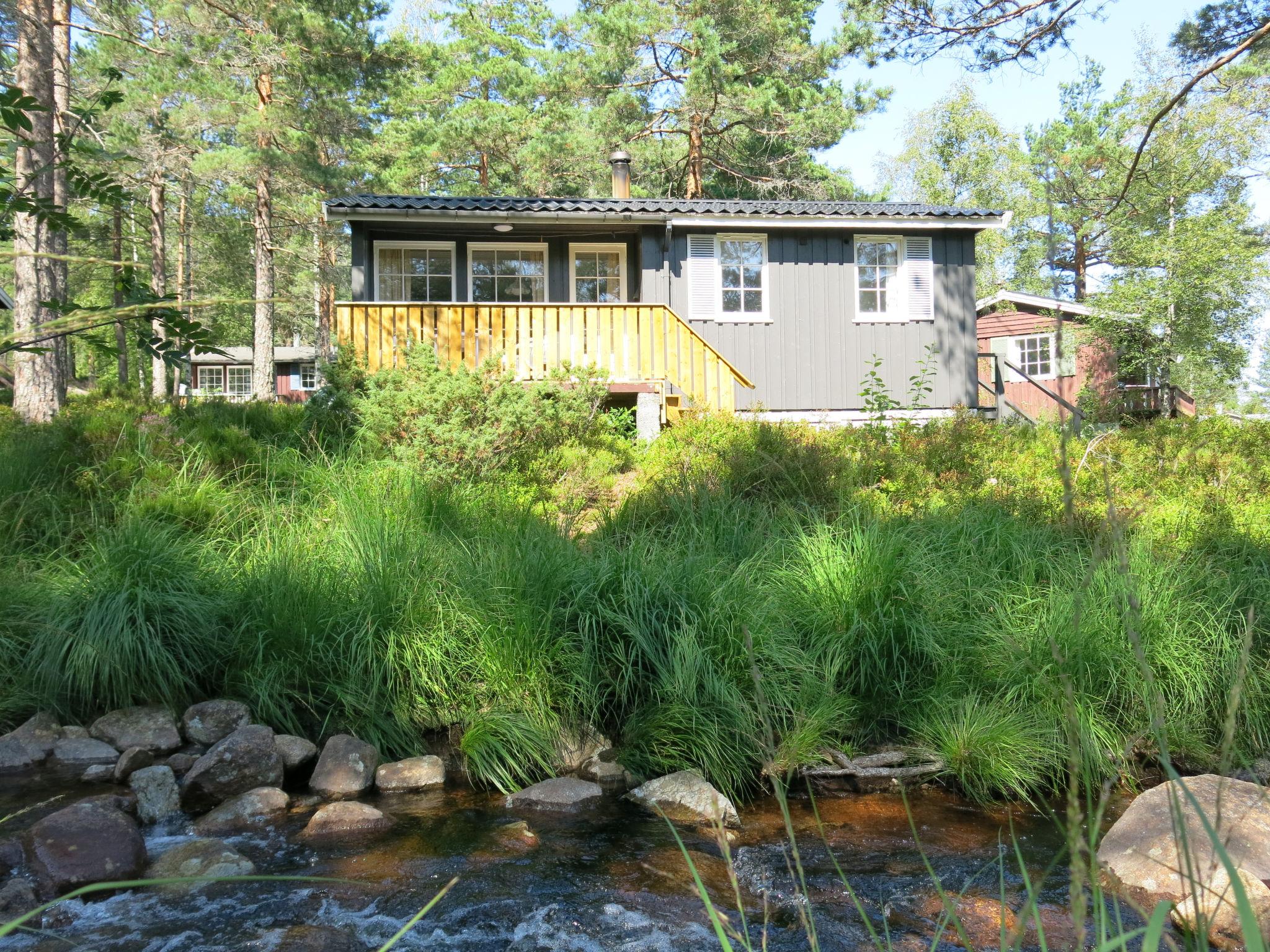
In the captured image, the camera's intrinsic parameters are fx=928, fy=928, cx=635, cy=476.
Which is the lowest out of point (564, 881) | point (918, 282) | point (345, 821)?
point (564, 881)

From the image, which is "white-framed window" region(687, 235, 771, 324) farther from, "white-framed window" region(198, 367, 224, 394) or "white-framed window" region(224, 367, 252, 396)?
"white-framed window" region(198, 367, 224, 394)

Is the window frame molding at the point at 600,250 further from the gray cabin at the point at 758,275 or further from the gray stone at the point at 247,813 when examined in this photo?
the gray stone at the point at 247,813

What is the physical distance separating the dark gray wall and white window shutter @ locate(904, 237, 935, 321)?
0.45 feet

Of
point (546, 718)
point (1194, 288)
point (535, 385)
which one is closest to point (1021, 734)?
point (546, 718)

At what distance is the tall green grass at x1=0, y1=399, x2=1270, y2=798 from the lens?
5.74m

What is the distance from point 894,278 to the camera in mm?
16531

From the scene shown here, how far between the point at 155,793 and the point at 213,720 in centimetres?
69

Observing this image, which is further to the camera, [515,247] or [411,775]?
[515,247]

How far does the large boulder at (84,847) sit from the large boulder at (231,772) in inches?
26.4

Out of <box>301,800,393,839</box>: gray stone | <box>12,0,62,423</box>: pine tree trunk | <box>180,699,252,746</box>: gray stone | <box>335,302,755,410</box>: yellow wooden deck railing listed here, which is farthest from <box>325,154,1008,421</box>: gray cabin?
<box>301,800,393,839</box>: gray stone

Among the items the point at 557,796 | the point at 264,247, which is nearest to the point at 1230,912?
the point at 557,796

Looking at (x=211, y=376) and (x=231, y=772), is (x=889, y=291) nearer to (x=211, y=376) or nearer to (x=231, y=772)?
(x=231, y=772)

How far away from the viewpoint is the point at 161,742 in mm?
5625

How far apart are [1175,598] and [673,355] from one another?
8047 millimetres
